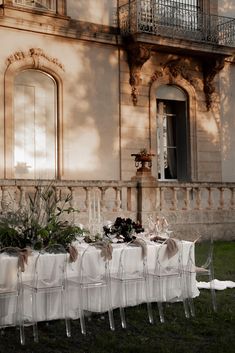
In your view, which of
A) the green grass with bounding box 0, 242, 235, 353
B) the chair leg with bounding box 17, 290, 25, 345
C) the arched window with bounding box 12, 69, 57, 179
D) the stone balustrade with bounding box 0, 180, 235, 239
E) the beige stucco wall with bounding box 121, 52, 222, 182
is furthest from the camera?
the beige stucco wall with bounding box 121, 52, 222, 182

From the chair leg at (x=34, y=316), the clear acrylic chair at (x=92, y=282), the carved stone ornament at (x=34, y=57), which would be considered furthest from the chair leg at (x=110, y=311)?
the carved stone ornament at (x=34, y=57)

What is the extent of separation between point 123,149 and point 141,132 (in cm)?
69

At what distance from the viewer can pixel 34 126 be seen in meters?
13.5

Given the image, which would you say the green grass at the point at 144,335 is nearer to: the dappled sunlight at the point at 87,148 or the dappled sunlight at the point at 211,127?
the dappled sunlight at the point at 87,148

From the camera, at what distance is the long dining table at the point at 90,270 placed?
575cm

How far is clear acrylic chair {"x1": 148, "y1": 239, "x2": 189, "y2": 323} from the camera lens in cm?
650

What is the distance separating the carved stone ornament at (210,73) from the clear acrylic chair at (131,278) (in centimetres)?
1002

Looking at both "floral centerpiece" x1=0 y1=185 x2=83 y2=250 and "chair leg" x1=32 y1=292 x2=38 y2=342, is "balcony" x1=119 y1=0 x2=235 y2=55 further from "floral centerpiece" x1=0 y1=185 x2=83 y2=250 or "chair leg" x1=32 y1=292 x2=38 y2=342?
"chair leg" x1=32 y1=292 x2=38 y2=342

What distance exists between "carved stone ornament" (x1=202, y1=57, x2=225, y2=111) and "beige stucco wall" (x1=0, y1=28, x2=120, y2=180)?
2673mm

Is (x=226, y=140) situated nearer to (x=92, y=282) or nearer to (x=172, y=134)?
(x=172, y=134)

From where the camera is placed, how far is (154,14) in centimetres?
1462

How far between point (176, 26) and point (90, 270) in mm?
10261

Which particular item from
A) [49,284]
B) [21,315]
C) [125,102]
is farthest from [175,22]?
[21,315]

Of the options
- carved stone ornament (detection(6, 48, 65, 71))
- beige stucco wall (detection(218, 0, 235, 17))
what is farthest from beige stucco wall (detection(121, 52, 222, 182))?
carved stone ornament (detection(6, 48, 65, 71))
